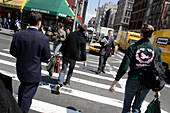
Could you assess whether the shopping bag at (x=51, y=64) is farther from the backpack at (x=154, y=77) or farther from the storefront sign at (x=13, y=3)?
the storefront sign at (x=13, y=3)

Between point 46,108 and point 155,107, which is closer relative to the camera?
point 155,107

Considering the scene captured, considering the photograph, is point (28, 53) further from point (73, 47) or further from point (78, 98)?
point (78, 98)

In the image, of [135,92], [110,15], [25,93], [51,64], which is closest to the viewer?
[25,93]

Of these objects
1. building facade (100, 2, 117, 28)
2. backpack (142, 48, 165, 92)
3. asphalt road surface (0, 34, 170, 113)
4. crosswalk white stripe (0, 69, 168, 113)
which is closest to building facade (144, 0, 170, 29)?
asphalt road surface (0, 34, 170, 113)

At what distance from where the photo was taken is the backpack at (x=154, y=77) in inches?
101

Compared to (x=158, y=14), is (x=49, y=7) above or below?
below

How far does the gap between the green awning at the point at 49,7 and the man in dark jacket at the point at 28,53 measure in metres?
17.3

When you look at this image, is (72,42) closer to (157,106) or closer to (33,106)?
(33,106)

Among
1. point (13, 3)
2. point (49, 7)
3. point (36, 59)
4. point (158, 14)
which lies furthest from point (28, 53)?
point (158, 14)

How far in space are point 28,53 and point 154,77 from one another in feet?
7.03

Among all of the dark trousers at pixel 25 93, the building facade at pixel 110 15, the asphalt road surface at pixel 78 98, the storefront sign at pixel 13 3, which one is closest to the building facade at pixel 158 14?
the storefront sign at pixel 13 3

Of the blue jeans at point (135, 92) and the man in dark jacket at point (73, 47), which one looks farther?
the man in dark jacket at point (73, 47)

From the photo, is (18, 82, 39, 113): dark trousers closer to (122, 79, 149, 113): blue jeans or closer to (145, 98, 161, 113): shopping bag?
(122, 79, 149, 113): blue jeans

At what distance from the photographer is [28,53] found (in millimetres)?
2580
